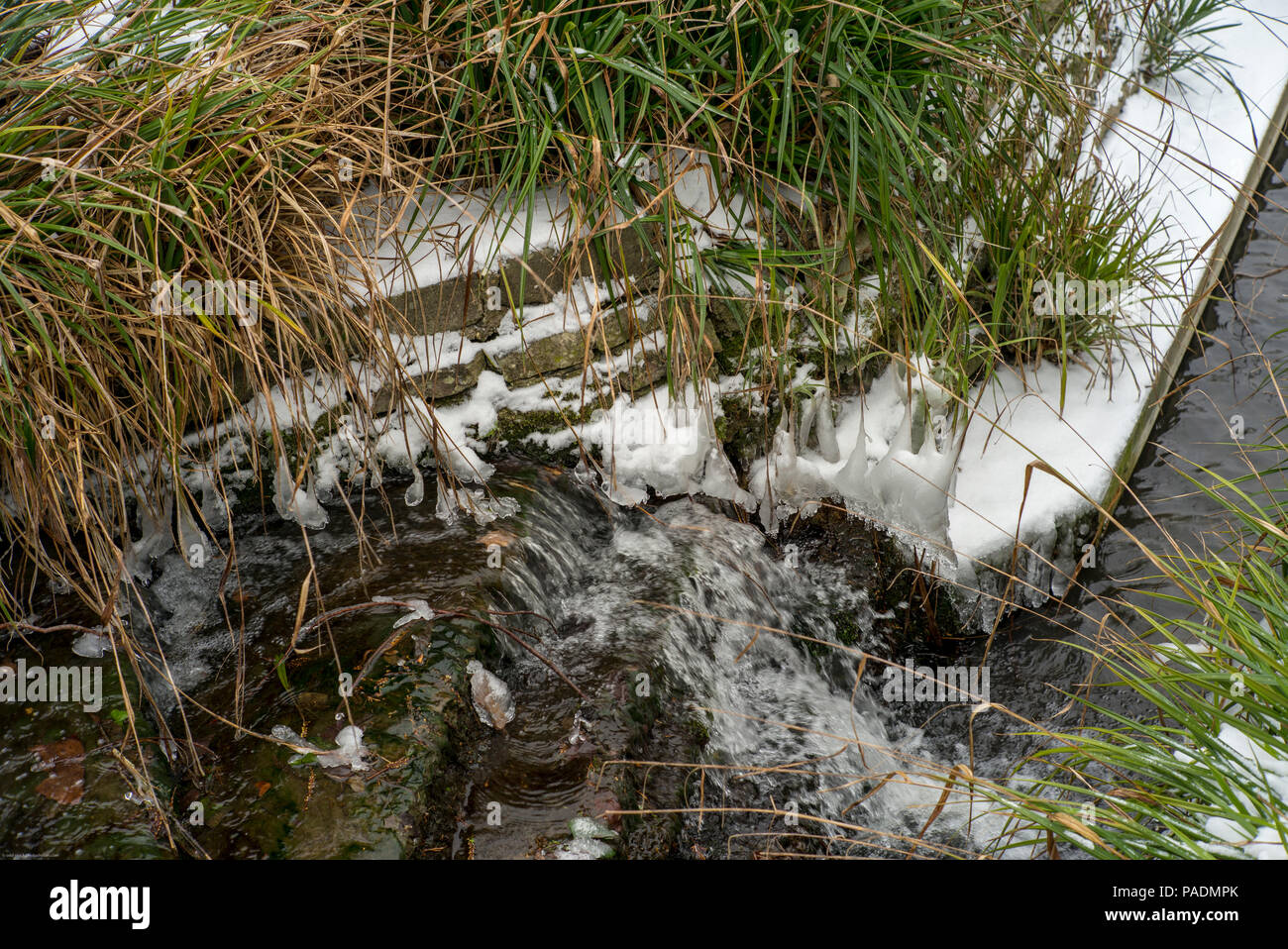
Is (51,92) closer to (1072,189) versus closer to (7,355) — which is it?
(7,355)

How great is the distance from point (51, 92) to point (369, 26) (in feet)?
3.12

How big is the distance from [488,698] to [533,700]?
0.12m

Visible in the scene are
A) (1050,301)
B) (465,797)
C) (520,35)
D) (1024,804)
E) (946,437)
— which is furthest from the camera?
(1050,301)

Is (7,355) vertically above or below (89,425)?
above

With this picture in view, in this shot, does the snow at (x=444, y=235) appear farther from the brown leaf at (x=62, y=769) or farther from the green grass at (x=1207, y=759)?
the green grass at (x=1207, y=759)

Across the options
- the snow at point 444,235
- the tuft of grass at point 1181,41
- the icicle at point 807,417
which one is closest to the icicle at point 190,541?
the snow at point 444,235

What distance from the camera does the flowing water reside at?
6.47ft

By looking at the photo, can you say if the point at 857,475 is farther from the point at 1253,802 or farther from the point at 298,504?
the point at 298,504

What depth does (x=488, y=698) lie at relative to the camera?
2.26m

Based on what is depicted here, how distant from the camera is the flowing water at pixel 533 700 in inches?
77.6

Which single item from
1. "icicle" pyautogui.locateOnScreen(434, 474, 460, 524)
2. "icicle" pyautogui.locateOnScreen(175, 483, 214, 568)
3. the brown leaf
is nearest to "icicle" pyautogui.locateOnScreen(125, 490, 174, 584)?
"icicle" pyautogui.locateOnScreen(175, 483, 214, 568)

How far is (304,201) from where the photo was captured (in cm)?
269

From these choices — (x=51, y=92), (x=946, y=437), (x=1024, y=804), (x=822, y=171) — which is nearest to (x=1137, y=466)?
(x=946, y=437)

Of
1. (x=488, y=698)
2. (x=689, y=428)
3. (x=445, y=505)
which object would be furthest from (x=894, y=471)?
(x=488, y=698)
